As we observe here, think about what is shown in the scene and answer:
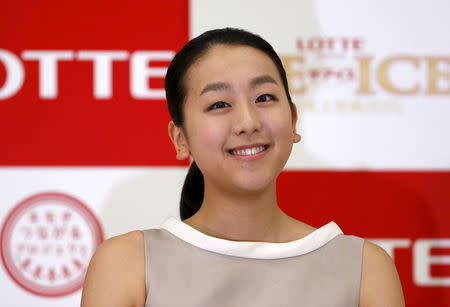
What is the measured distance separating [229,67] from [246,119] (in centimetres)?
11

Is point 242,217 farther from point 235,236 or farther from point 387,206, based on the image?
point 387,206

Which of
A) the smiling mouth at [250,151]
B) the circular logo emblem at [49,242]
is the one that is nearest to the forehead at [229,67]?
the smiling mouth at [250,151]

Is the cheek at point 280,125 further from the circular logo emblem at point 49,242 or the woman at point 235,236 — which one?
the circular logo emblem at point 49,242

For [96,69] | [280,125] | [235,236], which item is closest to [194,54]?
[280,125]

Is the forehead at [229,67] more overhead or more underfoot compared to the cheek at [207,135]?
more overhead

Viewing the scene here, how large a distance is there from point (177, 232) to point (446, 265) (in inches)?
36.8

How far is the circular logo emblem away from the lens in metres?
1.74

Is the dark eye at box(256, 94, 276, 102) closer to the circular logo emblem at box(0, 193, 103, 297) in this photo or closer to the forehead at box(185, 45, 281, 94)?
the forehead at box(185, 45, 281, 94)

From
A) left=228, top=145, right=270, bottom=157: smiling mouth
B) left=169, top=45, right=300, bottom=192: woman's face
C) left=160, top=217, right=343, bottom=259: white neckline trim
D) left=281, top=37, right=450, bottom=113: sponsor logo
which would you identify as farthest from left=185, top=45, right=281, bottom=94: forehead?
left=281, top=37, right=450, bottom=113: sponsor logo

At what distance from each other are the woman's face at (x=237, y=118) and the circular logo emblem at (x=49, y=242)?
2.29 ft

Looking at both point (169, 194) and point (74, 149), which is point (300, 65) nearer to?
point (169, 194)

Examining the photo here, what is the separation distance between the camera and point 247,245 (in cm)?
114

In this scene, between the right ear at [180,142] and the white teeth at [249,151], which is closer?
the white teeth at [249,151]

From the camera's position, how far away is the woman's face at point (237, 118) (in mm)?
1091
